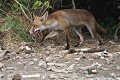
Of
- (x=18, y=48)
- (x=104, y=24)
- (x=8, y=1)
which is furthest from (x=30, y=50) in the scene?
(x=104, y=24)

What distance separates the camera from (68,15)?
11.4 m

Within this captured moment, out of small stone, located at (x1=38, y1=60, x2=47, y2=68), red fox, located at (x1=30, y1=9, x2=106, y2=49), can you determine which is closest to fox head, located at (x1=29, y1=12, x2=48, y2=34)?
red fox, located at (x1=30, y1=9, x2=106, y2=49)

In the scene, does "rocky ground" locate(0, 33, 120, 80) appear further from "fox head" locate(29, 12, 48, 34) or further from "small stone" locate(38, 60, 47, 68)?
"fox head" locate(29, 12, 48, 34)

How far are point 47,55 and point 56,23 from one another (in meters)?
1.45

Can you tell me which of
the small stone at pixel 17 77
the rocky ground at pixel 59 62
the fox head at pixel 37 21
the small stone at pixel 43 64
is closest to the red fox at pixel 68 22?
the fox head at pixel 37 21

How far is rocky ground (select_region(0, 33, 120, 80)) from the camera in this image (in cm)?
822

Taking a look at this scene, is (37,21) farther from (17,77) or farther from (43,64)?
(17,77)

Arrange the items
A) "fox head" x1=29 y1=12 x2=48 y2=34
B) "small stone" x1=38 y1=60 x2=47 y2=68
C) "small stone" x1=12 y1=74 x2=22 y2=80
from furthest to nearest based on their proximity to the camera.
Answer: "fox head" x1=29 y1=12 x2=48 y2=34 < "small stone" x1=38 y1=60 x2=47 y2=68 < "small stone" x1=12 y1=74 x2=22 y2=80

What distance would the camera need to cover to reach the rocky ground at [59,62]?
324 inches

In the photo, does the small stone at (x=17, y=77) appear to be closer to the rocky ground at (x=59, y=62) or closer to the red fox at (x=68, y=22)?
the rocky ground at (x=59, y=62)

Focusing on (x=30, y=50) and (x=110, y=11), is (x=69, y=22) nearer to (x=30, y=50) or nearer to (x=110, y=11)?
(x=30, y=50)

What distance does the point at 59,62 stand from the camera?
9.38 m

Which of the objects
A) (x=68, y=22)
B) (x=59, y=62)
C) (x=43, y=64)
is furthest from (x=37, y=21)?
(x=43, y=64)

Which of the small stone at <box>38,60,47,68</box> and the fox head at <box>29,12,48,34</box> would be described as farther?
the fox head at <box>29,12,48,34</box>
